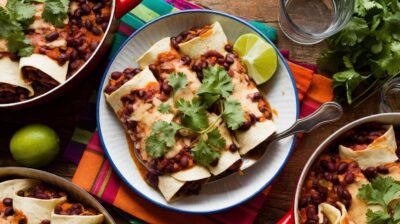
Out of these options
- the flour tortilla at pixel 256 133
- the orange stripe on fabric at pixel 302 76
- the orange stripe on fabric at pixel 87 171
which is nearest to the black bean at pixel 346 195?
the flour tortilla at pixel 256 133

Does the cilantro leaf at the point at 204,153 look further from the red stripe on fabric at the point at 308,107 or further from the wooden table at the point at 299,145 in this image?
Answer: the red stripe on fabric at the point at 308,107

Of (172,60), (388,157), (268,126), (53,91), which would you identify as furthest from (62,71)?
(388,157)

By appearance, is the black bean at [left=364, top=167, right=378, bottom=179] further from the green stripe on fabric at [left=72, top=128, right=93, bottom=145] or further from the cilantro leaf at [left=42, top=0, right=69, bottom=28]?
the cilantro leaf at [left=42, top=0, right=69, bottom=28]

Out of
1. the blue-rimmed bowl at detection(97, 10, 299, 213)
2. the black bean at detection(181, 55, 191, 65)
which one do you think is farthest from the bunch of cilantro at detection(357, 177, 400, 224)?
the black bean at detection(181, 55, 191, 65)

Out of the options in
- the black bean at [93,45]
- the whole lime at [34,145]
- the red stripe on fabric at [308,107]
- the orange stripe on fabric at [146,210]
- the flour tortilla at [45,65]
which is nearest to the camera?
the flour tortilla at [45,65]

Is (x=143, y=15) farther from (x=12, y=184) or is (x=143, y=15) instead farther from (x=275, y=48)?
(x=12, y=184)
